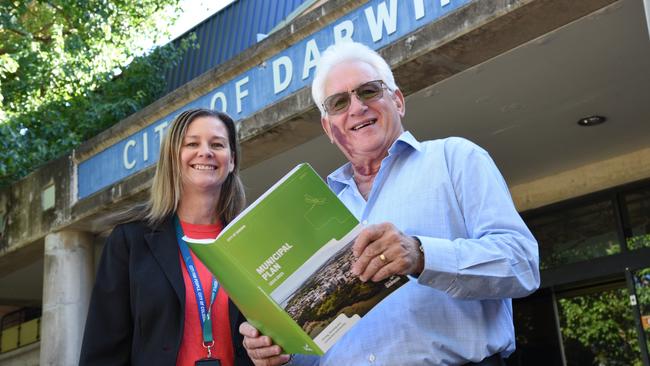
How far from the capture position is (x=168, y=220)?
9.35 feet

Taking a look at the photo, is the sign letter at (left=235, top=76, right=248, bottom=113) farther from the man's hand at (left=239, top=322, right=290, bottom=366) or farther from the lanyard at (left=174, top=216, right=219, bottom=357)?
the man's hand at (left=239, top=322, right=290, bottom=366)

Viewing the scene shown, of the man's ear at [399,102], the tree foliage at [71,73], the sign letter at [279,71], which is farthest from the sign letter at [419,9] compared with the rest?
the tree foliage at [71,73]

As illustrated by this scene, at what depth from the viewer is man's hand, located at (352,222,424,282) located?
6.40 feet

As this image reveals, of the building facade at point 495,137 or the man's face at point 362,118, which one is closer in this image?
the man's face at point 362,118

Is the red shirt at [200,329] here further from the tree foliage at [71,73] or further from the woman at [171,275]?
the tree foliage at [71,73]

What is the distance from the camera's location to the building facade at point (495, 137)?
559 centimetres

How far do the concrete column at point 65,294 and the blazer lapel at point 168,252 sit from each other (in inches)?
255

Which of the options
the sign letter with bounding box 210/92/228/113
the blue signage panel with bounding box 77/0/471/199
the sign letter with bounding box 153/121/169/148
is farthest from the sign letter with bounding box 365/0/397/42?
the sign letter with bounding box 153/121/169/148

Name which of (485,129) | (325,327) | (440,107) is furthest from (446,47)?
(325,327)

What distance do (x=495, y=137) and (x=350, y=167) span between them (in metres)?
5.05

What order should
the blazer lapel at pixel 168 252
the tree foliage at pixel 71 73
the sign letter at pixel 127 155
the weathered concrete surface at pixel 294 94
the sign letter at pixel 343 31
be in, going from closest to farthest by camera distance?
1. the blazer lapel at pixel 168 252
2. the weathered concrete surface at pixel 294 94
3. the sign letter at pixel 343 31
4. the sign letter at pixel 127 155
5. the tree foliage at pixel 71 73

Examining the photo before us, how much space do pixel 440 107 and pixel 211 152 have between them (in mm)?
4291

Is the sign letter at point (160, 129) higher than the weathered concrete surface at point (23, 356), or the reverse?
the sign letter at point (160, 129)

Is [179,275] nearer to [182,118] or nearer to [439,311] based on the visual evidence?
[182,118]
